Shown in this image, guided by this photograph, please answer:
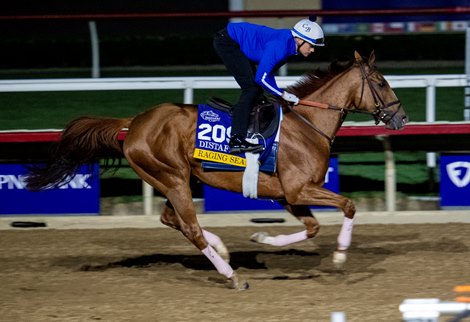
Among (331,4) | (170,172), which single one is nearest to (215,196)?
(170,172)

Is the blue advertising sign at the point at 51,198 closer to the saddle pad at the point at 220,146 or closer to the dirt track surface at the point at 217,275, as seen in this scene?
the dirt track surface at the point at 217,275

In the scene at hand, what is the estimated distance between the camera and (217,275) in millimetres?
7062

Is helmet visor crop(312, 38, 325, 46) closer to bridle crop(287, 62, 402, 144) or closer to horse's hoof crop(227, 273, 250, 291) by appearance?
bridle crop(287, 62, 402, 144)

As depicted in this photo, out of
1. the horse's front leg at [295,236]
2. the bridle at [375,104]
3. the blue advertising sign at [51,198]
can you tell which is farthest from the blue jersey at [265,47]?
the blue advertising sign at [51,198]

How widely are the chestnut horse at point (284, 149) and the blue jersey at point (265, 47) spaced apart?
416mm

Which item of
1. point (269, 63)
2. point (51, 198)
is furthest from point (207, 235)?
point (51, 198)

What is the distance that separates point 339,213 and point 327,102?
204cm

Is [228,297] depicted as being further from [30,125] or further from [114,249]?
[30,125]

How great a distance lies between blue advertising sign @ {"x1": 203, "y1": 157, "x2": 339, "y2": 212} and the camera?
29.2 feet

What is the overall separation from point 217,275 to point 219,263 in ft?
1.56

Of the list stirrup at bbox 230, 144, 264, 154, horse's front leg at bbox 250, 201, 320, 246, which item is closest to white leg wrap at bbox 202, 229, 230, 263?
horse's front leg at bbox 250, 201, 320, 246

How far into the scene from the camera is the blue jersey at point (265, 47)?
21.6ft

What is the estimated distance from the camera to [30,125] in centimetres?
1025

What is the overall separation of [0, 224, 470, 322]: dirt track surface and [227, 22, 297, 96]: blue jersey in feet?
4.58
